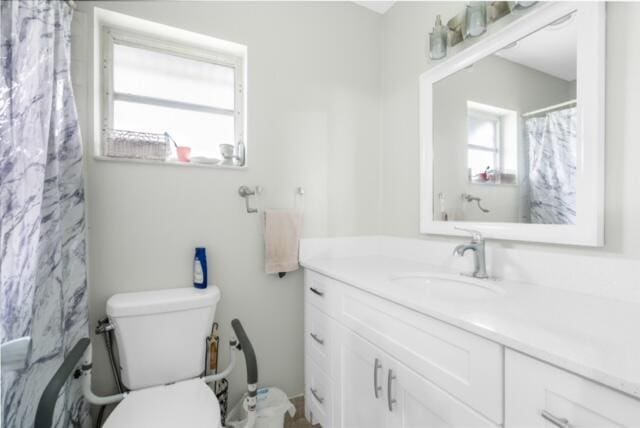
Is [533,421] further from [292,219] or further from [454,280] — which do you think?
[292,219]

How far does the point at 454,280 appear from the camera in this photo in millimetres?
1218

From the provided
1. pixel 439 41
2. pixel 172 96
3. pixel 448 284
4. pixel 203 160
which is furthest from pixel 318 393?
pixel 439 41

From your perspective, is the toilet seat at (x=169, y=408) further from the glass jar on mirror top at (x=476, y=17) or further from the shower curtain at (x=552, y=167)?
the glass jar on mirror top at (x=476, y=17)

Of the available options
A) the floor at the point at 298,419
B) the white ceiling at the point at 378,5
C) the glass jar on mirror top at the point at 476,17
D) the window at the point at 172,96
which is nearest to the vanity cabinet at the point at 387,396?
the floor at the point at 298,419

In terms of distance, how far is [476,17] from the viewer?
122cm

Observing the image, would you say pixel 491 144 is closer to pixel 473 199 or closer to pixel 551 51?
pixel 473 199

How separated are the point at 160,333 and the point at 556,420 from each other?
1.29 metres

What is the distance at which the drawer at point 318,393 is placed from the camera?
1.33 m

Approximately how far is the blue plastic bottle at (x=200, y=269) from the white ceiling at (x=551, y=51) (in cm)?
160

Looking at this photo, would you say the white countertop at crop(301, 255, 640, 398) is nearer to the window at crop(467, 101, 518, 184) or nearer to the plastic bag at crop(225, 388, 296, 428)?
the window at crop(467, 101, 518, 184)

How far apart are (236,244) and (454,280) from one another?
3.50 feet

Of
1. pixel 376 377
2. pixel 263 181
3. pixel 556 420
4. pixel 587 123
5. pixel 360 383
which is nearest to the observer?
pixel 556 420

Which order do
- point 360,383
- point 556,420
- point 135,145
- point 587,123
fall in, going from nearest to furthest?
point 556,420 → point 587,123 → point 360,383 → point 135,145

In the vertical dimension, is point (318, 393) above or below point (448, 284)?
below
